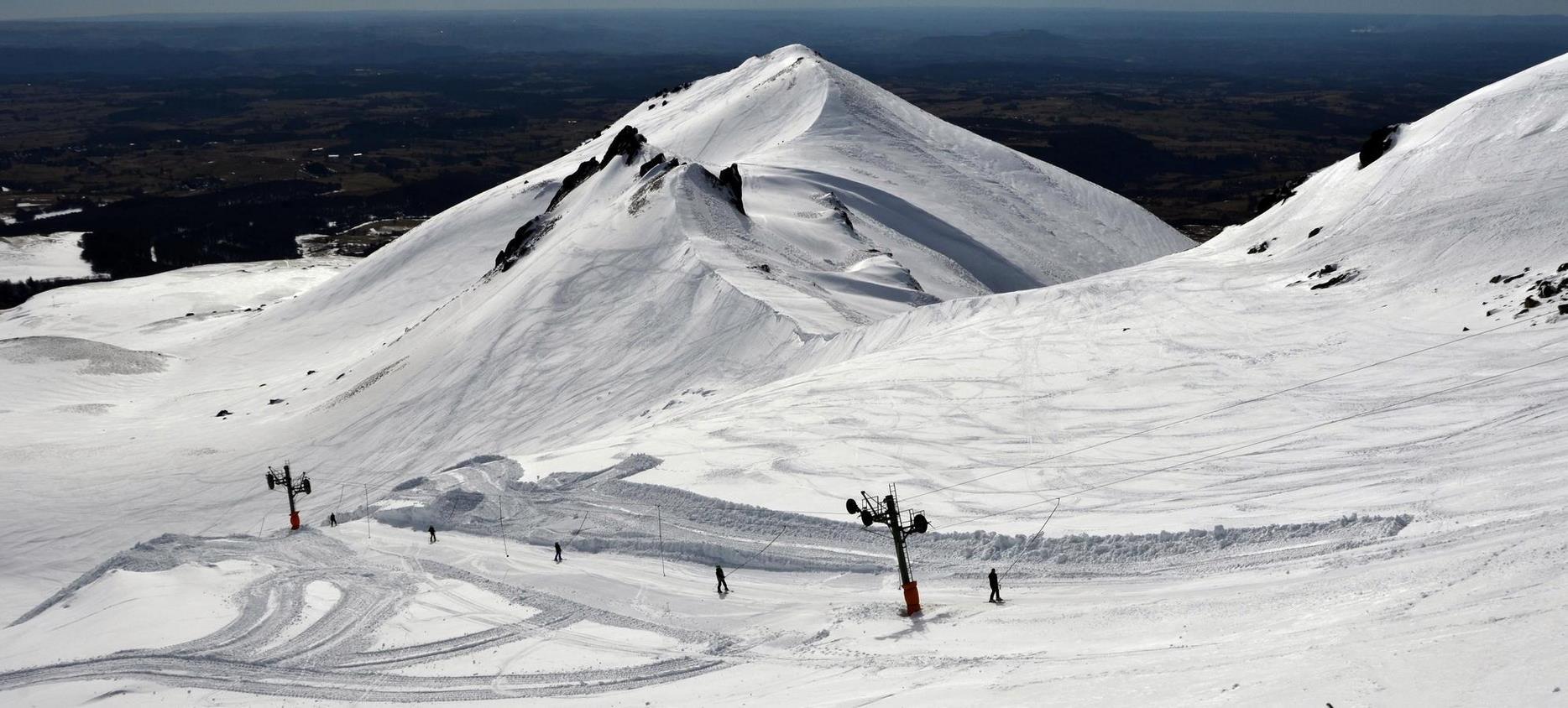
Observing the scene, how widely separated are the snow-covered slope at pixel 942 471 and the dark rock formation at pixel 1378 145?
3.40 ft

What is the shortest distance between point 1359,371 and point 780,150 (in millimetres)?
68891

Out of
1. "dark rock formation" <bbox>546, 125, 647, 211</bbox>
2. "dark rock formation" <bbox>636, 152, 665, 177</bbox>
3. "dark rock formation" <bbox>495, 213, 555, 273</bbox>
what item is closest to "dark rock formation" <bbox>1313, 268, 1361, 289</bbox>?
"dark rock formation" <bbox>636, 152, 665, 177</bbox>

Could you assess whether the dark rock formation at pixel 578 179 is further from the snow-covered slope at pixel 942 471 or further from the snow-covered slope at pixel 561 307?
the snow-covered slope at pixel 942 471

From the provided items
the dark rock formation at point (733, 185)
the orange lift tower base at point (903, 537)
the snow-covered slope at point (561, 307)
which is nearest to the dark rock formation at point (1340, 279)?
the snow-covered slope at point (561, 307)

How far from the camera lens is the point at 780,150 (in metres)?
100

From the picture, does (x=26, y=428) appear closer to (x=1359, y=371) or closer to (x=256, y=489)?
(x=256, y=489)

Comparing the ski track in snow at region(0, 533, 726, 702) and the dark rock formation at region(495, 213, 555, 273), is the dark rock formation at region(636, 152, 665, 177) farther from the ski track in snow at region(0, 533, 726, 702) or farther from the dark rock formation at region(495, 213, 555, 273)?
the ski track in snow at region(0, 533, 726, 702)

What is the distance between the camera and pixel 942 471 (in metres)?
34.4

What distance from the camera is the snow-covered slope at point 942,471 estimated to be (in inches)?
891

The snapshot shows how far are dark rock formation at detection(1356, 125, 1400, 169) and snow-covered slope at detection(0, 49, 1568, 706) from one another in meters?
1.04

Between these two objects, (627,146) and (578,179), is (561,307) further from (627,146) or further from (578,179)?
(578,179)

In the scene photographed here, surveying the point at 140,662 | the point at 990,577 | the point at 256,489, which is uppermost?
the point at 990,577

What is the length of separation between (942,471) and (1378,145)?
3555 centimetres

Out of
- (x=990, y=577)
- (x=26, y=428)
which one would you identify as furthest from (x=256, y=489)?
(x=990, y=577)
